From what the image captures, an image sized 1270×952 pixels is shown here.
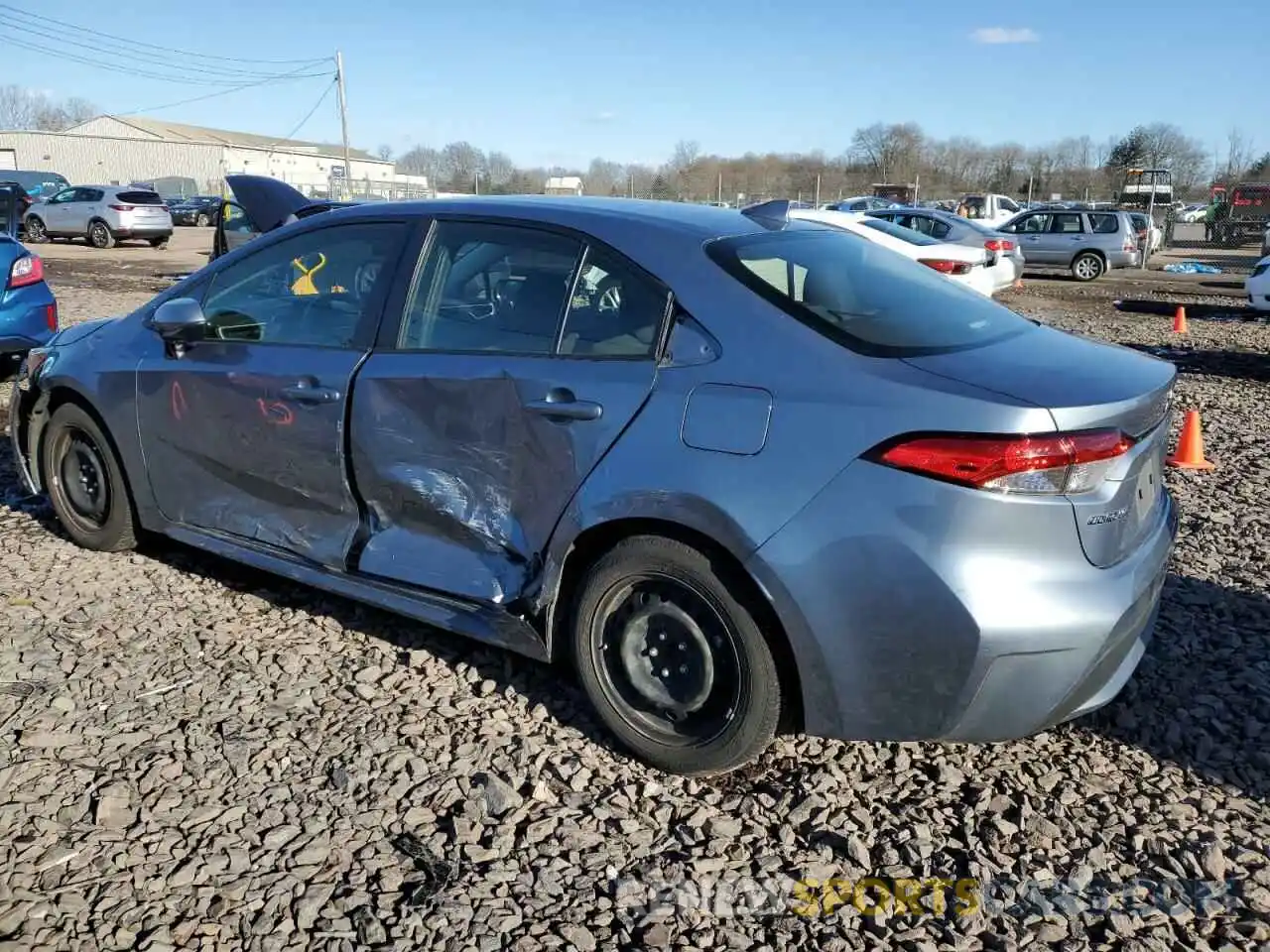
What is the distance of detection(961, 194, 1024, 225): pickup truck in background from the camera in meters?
33.1

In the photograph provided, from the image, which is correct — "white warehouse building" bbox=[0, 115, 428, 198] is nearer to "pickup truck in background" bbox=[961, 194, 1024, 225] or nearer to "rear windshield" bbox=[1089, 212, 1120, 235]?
"pickup truck in background" bbox=[961, 194, 1024, 225]

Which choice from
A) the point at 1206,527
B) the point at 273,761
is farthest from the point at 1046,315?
the point at 273,761

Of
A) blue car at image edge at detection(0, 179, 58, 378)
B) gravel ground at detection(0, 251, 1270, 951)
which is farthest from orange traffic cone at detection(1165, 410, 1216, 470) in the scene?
blue car at image edge at detection(0, 179, 58, 378)

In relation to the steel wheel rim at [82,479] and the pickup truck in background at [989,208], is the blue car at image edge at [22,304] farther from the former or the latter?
the pickup truck in background at [989,208]

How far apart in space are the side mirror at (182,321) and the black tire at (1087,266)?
77.0ft

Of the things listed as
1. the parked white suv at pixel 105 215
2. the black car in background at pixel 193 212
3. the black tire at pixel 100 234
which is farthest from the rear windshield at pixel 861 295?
the black car in background at pixel 193 212

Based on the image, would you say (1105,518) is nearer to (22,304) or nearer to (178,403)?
(178,403)

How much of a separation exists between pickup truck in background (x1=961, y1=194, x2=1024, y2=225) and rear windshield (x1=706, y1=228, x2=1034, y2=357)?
29.8 m

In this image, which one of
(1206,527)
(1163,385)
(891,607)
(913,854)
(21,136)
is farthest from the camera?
(21,136)

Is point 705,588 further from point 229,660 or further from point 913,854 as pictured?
point 229,660

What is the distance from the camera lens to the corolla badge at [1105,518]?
257cm

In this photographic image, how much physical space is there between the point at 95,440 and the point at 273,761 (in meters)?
2.19

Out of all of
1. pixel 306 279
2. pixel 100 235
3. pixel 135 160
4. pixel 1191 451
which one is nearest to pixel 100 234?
pixel 100 235

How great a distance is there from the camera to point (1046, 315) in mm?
15273
